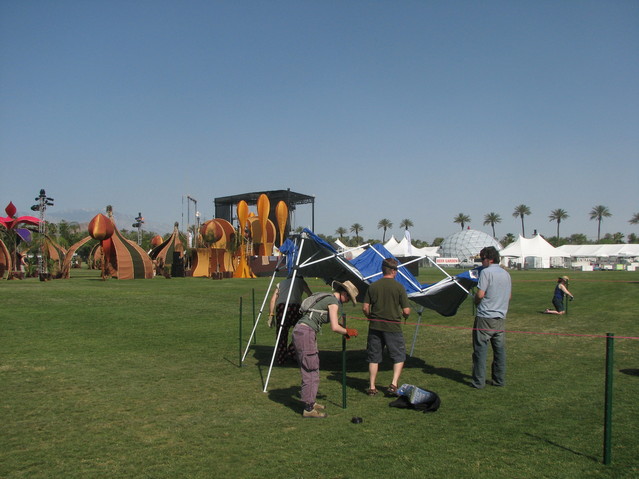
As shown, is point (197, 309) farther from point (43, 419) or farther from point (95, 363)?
point (43, 419)

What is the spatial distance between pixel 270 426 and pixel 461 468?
2327mm

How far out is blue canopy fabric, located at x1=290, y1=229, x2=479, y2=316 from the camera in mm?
8750

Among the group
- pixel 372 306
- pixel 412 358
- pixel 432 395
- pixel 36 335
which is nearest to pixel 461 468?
pixel 432 395

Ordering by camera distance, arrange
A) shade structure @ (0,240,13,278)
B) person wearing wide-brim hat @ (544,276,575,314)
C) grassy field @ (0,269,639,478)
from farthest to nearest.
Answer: shade structure @ (0,240,13,278) < person wearing wide-brim hat @ (544,276,575,314) < grassy field @ (0,269,639,478)

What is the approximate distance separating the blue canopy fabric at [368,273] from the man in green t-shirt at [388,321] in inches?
55.7

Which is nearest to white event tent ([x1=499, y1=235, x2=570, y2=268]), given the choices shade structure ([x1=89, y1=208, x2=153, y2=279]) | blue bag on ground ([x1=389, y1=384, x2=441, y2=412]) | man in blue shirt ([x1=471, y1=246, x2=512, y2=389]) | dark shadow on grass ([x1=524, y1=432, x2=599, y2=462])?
shade structure ([x1=89, y1=208, x2=153, y2=279])

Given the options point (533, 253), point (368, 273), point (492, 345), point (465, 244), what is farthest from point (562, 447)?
point (465, 244)

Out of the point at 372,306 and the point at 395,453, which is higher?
the point at 372,306

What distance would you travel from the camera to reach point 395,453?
5.10 m

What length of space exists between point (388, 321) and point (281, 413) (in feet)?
6.78

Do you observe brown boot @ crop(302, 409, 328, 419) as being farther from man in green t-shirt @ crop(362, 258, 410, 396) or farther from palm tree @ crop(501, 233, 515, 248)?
palm tree @ crop(501, 233, 515, 248)

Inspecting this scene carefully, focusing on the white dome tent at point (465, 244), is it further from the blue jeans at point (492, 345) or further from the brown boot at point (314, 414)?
the brown boot at point (314, 414)

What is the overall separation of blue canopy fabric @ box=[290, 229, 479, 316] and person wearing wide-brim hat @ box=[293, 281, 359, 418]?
1.99 meters

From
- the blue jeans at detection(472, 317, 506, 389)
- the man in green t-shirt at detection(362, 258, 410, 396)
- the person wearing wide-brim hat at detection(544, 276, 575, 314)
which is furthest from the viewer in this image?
the person wearing wide-brim hat at detection(544, 276, 575, 314)
